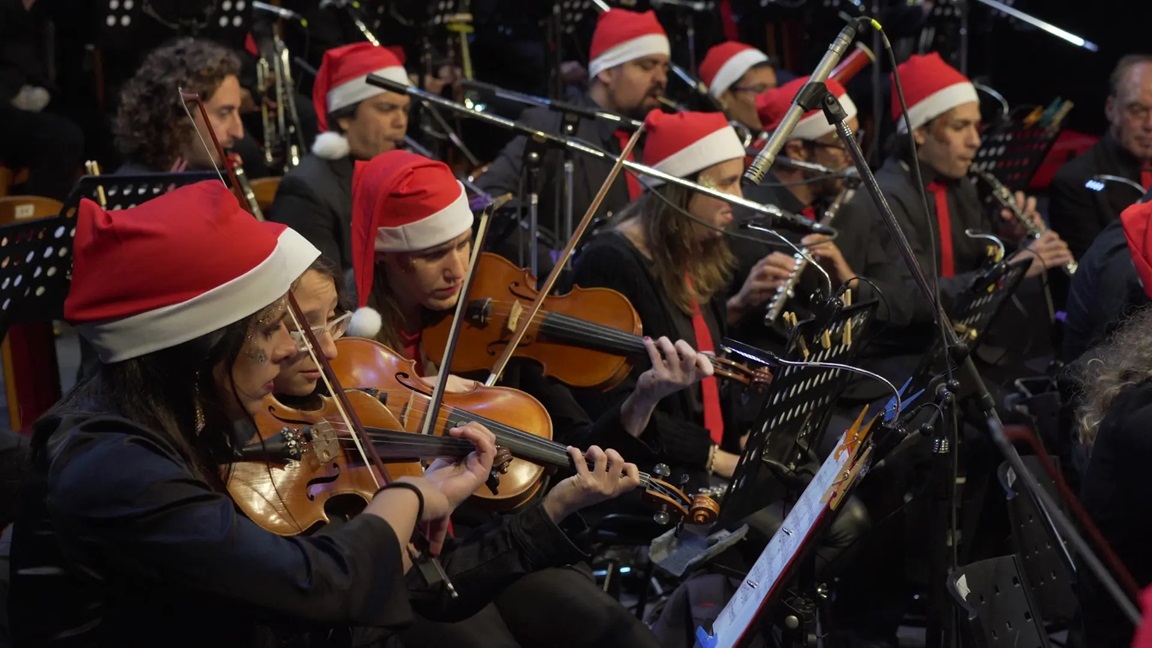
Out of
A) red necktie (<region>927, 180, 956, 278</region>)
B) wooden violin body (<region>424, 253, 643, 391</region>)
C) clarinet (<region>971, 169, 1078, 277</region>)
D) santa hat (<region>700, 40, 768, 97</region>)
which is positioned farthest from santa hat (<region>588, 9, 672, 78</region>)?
wooden violin body (<region>424, 253, 643, 391</region>)

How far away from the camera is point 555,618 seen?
8.32 feet

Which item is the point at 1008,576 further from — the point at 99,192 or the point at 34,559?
the point at 99,192

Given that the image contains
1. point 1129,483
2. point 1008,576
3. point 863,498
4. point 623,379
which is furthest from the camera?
point 863,498

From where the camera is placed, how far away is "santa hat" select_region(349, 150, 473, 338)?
2.83 meters

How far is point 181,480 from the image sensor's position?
1.60 m

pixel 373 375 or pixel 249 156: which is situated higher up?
pixel 373 375

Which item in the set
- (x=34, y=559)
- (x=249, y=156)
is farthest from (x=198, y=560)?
(x=249, y=156)

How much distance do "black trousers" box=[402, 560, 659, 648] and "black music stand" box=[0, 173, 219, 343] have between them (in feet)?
4.56

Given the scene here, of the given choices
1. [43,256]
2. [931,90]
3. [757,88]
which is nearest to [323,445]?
[43,256]

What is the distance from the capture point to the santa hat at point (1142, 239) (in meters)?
2.20

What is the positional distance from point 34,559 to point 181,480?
9.7 inches

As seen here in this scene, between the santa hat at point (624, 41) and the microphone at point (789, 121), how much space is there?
309 centimetres

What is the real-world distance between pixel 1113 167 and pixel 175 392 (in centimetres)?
438

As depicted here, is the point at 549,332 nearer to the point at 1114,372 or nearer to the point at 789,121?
the point at 789,121
